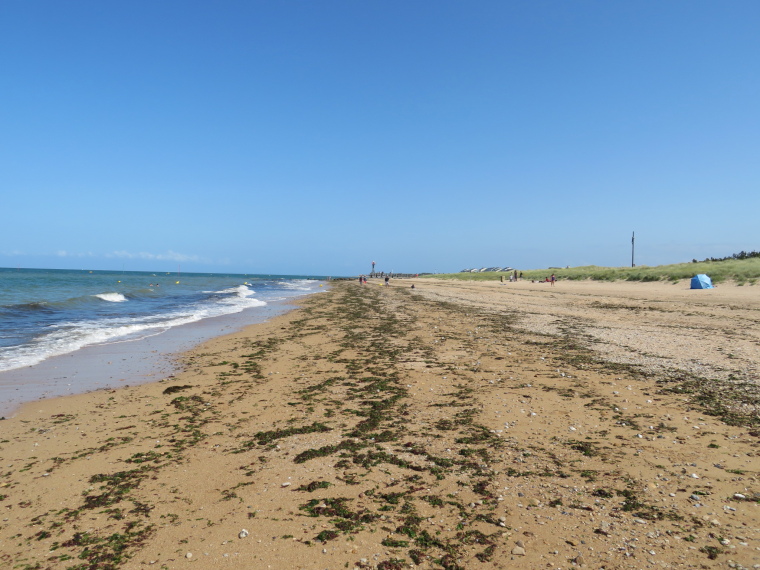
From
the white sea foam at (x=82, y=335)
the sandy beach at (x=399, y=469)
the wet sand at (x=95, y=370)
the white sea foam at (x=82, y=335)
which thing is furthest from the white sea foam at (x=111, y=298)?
the sandy beach at (x=399, y=469)

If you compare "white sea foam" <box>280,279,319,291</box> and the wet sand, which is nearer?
the wet sand

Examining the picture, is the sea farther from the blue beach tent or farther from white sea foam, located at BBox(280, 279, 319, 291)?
white sea foam, located at BBox(280, 279, 319, 291)

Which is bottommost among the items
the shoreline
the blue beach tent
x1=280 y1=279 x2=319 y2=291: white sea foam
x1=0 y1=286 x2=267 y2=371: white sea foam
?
the shoreline

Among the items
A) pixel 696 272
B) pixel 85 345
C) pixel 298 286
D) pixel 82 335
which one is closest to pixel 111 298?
pixel 82 335

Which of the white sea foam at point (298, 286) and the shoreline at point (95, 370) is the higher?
the white sea foam at point (298, 286)

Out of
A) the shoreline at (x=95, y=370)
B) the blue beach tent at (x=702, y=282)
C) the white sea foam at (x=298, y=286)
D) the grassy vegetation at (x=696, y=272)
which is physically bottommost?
the shoreline at (x=95, y=370)

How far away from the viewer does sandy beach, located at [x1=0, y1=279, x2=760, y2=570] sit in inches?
147

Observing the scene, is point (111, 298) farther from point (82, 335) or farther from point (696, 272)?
point (696, 272)

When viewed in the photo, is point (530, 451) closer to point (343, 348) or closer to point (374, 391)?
point (374, 391)

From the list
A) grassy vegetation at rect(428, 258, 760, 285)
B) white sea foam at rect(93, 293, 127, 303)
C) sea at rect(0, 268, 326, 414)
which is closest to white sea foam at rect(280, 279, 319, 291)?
white sea foam at rect(93, 293, 127, 303)

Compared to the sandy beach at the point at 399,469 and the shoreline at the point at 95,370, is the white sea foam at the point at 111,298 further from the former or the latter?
the sandy beach at the point at 399,469

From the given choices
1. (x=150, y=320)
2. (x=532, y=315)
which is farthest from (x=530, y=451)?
(x=150, y=320)

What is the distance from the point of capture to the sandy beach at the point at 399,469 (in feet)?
12.2

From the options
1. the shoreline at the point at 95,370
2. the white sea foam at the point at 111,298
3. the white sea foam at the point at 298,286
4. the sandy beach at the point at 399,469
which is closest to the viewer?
the sandy beach at the point at 399,469
